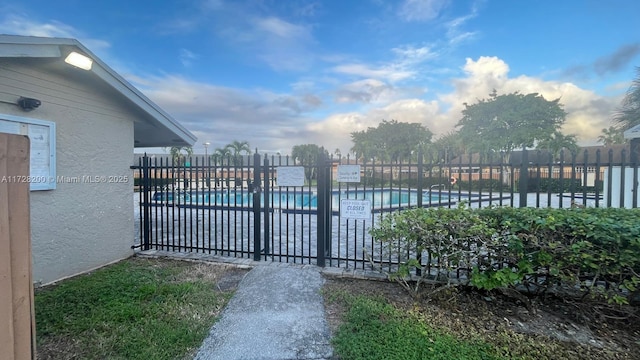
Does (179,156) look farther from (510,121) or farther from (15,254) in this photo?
(510,121)

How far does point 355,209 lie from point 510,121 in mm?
35281

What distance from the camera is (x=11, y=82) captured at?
396cm

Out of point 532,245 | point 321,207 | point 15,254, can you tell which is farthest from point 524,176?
point 15,254

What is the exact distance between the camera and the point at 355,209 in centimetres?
484

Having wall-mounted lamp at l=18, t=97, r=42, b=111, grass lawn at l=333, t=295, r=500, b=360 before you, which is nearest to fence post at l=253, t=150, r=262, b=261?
grass lawn at l=333, t=295, r=500, b=360

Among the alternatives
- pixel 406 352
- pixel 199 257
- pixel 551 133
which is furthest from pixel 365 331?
pixel 551 133

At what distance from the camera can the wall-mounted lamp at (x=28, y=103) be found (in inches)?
159

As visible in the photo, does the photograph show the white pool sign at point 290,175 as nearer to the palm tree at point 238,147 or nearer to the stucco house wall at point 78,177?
the stucco house wall at point 78,177

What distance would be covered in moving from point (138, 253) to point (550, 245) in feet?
23.1

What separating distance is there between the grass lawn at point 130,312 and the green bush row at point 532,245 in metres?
2.61

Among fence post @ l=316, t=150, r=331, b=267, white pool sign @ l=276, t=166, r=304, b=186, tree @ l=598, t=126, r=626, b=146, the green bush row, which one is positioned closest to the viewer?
the green bush row

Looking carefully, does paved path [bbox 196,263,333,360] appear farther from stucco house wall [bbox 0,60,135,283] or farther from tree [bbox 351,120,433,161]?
tree [bbox 351,120,433,161]

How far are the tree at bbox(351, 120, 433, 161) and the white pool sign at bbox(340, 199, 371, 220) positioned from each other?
38.6 m

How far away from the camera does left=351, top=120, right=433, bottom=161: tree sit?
4425cm
